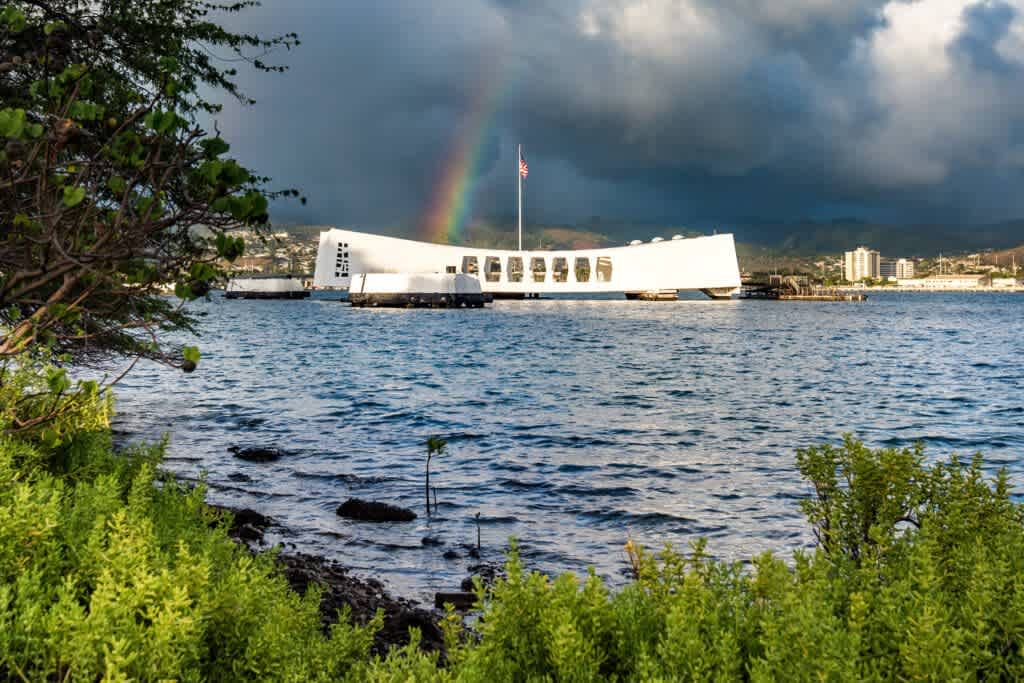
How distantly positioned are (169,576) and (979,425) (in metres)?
23.5

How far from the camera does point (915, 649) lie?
2.81 meters

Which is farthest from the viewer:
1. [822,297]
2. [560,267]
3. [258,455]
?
[822,297]

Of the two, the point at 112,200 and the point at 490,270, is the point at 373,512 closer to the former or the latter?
the point at 112,200

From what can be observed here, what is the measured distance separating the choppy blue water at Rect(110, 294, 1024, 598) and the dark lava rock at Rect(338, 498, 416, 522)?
0.29 meters

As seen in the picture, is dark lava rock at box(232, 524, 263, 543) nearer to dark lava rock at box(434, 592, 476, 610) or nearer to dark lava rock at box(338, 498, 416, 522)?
dark lava rock at box(338, 498, 416, 522)

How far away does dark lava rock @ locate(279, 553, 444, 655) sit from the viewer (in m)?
6.36

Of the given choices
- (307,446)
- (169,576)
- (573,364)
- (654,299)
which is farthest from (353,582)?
(654,299)

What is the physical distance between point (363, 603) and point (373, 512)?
3836 mm

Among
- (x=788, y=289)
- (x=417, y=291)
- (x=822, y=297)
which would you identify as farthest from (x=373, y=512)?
(x=788, y=289)

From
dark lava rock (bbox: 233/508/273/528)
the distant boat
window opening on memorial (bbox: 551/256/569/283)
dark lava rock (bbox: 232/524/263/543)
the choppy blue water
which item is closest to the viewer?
dark lava rock (bbox: 232/524/263/543)

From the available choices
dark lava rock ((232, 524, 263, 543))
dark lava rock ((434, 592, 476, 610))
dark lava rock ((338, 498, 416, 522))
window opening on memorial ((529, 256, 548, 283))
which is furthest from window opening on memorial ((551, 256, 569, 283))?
dark lava rock ((434, 592, 476, 610))

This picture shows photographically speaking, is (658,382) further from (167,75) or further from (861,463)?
(167,75)

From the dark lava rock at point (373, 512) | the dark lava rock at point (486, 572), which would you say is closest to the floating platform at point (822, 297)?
the dark lava rock at point (373, 512)

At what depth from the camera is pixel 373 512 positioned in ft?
36.5
